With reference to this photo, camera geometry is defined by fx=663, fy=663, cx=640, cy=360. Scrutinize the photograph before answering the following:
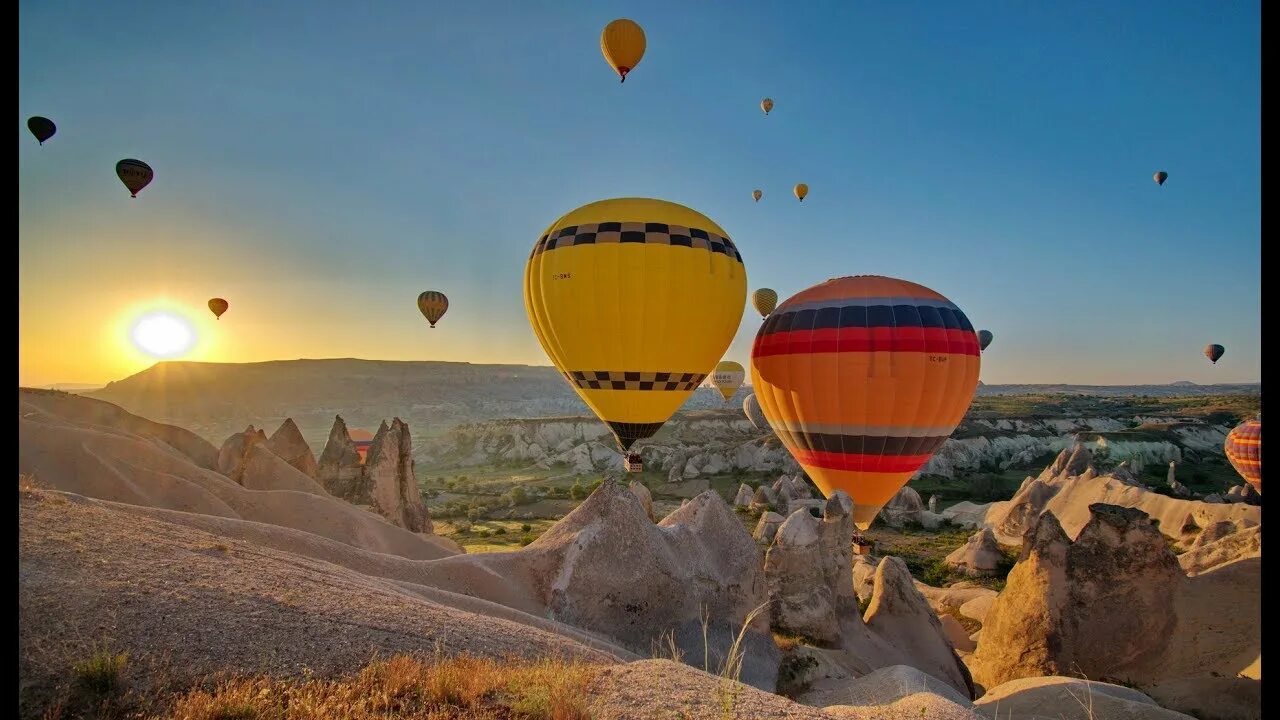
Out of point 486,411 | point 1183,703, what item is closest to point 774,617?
point 1183,703

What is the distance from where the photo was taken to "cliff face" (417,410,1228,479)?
2655 inches

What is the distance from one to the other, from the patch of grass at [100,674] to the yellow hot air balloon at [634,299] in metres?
13.0

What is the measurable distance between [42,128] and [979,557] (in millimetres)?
42882

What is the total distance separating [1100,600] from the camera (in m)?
13.7

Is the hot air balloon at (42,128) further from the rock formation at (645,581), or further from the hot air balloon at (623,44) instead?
the rock formation at (645,581)

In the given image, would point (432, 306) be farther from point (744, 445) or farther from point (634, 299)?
point (744, 445)

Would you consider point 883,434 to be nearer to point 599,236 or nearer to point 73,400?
point 599,236

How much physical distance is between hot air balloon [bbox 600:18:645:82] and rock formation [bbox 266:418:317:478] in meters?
18.1

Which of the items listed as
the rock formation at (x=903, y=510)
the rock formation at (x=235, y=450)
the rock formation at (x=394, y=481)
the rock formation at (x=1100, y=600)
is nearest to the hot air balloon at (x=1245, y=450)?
the rock formation at (x=903, y=510)

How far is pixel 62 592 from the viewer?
20.6ft

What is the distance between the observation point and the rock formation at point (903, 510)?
141 feet

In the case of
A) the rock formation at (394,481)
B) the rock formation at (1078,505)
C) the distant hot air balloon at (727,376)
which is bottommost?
the rock formation at (1078,505)

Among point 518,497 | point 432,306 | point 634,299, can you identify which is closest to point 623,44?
point 634,299
